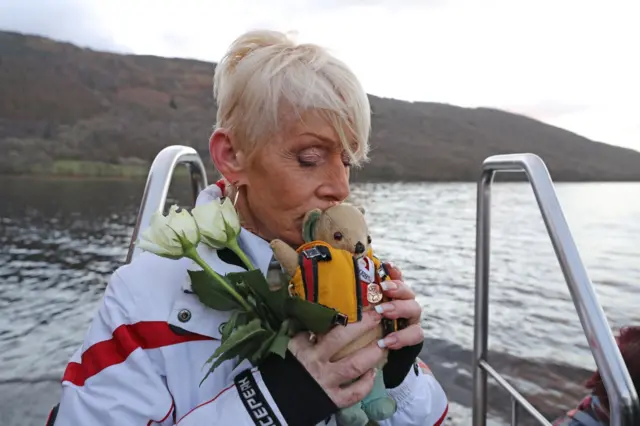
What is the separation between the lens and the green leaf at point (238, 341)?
2.94ft

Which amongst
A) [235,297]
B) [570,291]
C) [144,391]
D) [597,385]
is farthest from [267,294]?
[597,385]

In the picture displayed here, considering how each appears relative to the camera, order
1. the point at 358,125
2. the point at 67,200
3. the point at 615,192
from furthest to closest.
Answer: the point at 615,192
the point at 67,200
the point at 358,125

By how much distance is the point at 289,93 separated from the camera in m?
1.14

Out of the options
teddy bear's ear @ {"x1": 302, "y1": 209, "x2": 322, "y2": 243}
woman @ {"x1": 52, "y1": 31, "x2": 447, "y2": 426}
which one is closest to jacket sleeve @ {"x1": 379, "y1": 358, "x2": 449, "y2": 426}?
woman @ {"x1": 52, "y1": 31, "x2": 447, "y2": 426}

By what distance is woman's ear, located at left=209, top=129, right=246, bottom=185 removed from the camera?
123cm

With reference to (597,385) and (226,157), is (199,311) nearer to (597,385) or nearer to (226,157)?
(226,157)

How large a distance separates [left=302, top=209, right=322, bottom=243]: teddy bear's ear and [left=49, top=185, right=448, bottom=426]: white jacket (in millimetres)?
158

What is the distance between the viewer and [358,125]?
3.91 ft

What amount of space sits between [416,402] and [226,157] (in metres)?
0.69

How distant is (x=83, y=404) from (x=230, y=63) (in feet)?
2.55

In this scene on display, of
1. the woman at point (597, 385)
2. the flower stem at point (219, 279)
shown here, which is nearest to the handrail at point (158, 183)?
the flower stem at point (219, 279)

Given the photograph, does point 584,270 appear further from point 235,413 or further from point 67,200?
point 67,200

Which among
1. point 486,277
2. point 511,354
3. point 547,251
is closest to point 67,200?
point 547,251

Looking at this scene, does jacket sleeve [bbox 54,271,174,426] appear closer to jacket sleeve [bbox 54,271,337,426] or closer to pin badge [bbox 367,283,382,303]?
jacket sleeve [bbox 54,271,337,426]
